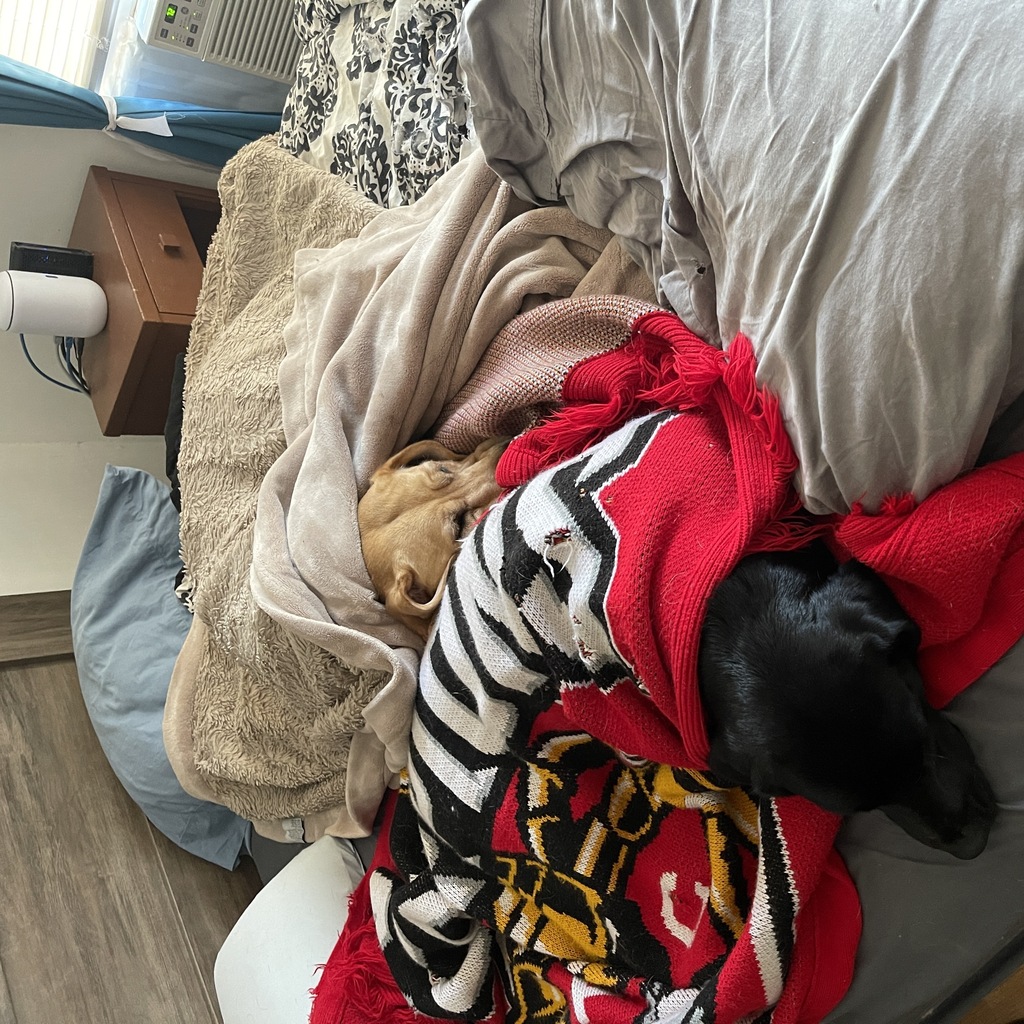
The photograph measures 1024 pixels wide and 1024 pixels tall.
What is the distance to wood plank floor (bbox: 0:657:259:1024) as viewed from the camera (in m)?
1.52

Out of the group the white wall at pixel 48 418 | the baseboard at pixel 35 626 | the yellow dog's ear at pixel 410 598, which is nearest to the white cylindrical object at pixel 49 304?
the white wall at pixel 48 418

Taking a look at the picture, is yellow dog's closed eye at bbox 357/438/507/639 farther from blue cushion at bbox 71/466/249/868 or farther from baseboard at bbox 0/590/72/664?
baseboard at bbox 0/590/72/664

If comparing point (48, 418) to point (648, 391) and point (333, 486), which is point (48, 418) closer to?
point (333, 486)

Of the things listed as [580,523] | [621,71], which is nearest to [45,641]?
[580,523]

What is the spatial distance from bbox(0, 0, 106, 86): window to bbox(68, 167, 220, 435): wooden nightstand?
248 mm

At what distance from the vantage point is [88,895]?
163 cm

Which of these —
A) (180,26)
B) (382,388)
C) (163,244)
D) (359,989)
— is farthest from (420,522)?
(180,26)

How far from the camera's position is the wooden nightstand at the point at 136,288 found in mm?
1896

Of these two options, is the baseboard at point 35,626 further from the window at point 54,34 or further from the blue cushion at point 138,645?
the window at point 54,34

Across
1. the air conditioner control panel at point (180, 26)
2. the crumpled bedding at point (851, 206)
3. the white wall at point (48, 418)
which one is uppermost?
the crumpled bedding at point (851, 206)

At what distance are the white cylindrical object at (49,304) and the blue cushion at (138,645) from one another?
0.34m

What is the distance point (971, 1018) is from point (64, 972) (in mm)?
1381

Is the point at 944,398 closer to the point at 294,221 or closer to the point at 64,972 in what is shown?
the point at 294,221

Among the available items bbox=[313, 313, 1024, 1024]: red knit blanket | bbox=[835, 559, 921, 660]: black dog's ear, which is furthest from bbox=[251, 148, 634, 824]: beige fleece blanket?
bbox=[835, 559, 921, 660]: black dog's ear
